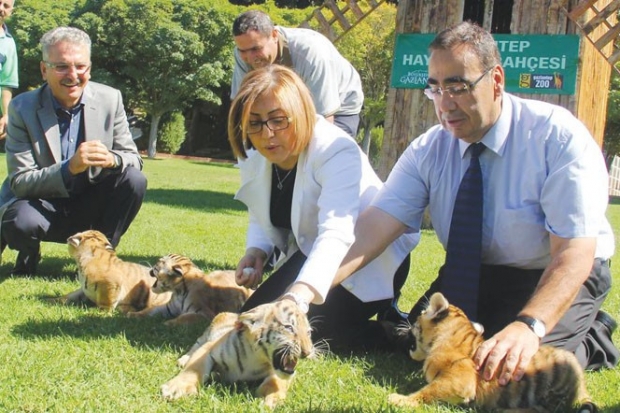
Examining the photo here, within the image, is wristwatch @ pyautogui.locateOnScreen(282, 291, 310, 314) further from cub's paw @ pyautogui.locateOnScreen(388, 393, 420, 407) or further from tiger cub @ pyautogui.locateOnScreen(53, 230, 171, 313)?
tiger cub @ pyautogui.locateOnScreen(53, 230, 171, 313)

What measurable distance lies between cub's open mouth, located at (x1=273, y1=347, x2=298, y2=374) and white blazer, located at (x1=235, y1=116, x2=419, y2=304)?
432mm

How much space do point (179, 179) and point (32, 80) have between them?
19.2 m

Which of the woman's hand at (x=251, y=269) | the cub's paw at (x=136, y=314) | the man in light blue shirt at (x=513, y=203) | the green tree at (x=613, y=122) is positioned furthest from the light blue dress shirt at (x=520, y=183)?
the green tree at (x=613, y=122)

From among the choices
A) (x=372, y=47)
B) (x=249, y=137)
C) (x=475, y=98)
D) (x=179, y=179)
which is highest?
(x=372, y=47)

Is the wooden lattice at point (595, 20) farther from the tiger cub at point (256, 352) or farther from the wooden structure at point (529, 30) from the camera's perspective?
the tiger cub at point (256, 352)

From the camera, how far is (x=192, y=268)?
6.11 metres

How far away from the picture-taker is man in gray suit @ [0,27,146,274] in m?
6.55

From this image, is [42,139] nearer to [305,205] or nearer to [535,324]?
[305,205]

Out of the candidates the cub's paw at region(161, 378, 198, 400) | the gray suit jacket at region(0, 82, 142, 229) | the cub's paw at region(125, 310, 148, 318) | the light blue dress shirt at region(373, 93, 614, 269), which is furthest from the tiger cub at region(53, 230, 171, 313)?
the light blue dress shirt at region(373, 93, 614, 269)

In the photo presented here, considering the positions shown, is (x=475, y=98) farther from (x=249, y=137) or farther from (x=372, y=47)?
(x=372, y=47)

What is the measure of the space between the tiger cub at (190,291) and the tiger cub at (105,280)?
24cm

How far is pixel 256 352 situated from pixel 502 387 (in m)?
1.31

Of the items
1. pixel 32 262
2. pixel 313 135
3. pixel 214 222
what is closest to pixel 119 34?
pixel 214 222

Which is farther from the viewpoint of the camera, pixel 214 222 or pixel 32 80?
→ pixel 32 80
